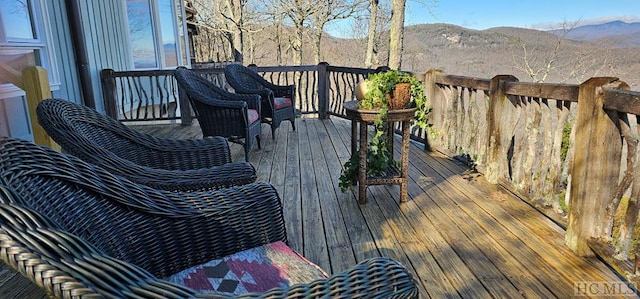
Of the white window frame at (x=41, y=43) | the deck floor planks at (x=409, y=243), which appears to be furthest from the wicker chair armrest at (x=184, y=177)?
the white window frame at (x=41, y=43)

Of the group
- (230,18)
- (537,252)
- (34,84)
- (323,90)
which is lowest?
(537,252)

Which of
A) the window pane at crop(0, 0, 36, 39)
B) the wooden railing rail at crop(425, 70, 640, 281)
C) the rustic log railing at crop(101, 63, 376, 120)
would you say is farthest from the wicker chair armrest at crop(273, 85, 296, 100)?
the window pane at crop(0, 0, 36, 39)

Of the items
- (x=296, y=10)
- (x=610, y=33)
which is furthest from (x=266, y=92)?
(x=610, y=33)

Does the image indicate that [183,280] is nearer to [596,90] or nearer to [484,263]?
[484,263]

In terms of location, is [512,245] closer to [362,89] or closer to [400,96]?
[400,96]

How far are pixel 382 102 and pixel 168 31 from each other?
5975 millimetres

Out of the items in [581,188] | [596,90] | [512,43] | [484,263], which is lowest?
[484,263]

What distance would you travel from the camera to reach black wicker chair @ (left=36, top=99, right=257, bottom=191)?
1504 millimetres

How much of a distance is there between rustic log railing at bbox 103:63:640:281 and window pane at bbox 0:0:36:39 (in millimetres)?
4051

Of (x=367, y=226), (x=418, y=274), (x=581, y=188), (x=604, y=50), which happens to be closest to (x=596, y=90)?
(x=581, y=188)

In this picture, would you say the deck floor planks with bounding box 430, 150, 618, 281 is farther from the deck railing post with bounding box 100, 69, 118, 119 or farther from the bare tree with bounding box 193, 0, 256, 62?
the bare tree with bounding box 193, 0, 256, 62

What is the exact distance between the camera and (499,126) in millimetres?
3061

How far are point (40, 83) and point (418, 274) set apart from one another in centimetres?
298

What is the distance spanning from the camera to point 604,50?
36.1 feet
